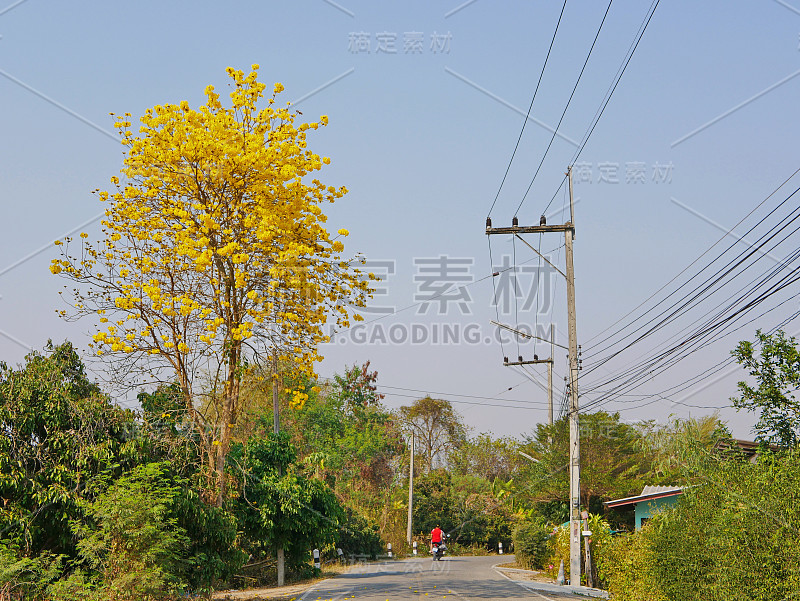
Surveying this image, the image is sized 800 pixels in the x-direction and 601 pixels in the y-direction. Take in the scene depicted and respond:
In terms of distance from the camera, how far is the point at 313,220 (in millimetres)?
16719

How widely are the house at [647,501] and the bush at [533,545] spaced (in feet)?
10.8

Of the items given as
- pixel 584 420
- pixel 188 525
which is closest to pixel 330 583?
pixel 188 525

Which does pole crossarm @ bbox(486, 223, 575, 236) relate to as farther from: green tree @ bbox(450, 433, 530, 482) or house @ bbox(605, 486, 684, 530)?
green tree @ bbox(450, 433, 530, 482)

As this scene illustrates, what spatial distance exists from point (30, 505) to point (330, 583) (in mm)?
11358

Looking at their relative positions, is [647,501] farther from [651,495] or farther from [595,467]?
[595,467]

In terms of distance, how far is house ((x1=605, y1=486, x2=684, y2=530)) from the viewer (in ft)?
79.3

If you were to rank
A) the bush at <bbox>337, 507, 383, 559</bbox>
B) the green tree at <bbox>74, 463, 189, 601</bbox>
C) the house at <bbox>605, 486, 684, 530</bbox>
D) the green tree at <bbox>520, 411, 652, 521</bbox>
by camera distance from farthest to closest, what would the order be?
the bush at <bbox>337, 507, 383, 559</bbox>, the green tree at <bbox>520, 411, 652, 521</bbox>, the house at <bbox>605, 486, 684, 530</bbox>, the green tree at <bbox>74, 463, 189, 601</bbox>

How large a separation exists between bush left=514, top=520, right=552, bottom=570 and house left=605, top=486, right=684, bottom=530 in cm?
330

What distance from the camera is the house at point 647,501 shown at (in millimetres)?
24181

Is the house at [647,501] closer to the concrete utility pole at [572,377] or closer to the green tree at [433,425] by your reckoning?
the concrete utility pole at [572,377]

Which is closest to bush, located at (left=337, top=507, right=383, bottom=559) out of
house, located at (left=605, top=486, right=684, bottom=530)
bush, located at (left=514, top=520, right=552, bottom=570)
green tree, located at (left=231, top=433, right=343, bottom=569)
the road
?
bush, located at (left=514, top=520, right=552, bottom=570)

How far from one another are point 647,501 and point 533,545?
25.4ft

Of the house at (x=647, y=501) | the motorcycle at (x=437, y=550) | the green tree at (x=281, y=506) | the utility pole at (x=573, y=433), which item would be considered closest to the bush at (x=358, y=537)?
the motorcycle at (x=437, y=550)

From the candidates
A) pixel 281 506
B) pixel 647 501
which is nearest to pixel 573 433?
pixel 647 501
